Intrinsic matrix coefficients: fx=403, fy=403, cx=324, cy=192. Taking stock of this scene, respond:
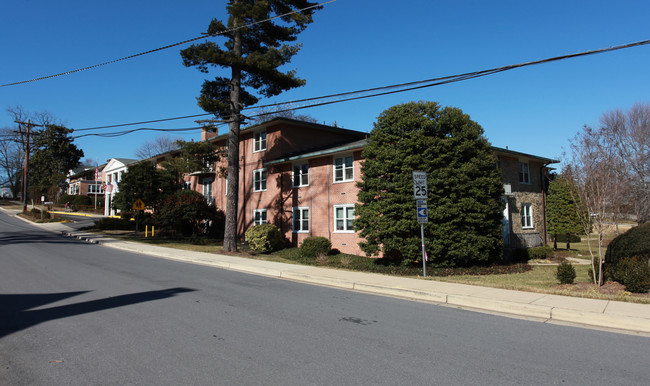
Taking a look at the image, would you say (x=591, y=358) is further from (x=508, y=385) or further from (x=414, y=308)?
(x=414, y=308)

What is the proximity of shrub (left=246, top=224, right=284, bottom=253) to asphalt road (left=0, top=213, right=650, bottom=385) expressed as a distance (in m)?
13.1

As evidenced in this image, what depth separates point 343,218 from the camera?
2267 centimetres

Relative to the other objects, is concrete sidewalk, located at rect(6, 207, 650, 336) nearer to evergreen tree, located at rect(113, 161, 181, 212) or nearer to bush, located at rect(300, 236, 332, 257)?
bush, located at rect(300, 236, 332, 257)

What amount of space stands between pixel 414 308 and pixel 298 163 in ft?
59.1

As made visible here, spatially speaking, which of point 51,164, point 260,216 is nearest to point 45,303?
point 260,216

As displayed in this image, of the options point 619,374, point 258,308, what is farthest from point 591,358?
point 258,308

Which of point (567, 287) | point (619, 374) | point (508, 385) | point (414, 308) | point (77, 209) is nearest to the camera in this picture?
point (508, 385)

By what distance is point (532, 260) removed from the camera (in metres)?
20.2

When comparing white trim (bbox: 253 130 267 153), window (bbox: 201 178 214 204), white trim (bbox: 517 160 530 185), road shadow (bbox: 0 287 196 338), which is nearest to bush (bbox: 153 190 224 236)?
window (bbox: 201 178 214 204)

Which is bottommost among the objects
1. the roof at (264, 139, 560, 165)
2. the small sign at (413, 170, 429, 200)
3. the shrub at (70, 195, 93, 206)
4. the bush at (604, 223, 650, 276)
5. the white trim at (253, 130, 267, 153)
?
the bush at (604, 223, 650, 276)

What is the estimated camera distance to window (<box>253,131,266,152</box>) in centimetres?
2834

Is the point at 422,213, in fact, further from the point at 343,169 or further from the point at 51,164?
the point at 51,164

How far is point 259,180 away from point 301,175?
4.54 metres

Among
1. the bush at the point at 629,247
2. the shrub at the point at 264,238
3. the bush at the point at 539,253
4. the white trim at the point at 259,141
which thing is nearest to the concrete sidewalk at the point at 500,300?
the bush at the point at 629,247
